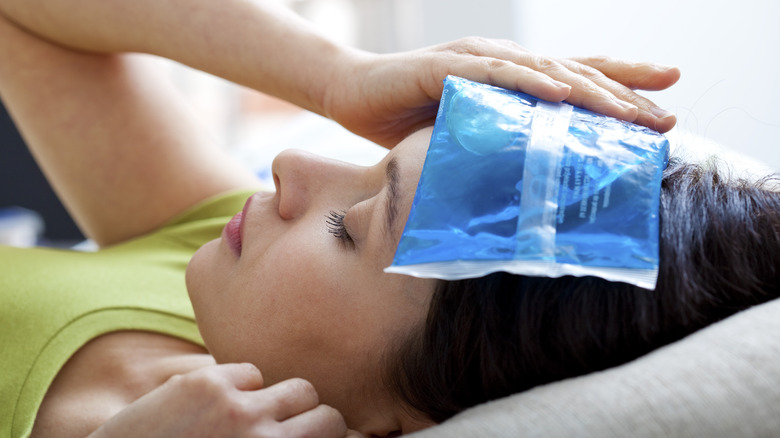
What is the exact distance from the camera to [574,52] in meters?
2.15

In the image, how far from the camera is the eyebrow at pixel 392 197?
29.6 inches

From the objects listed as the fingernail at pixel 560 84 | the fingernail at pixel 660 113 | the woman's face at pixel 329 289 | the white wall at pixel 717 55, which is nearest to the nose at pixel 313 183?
the woman's face at pixel 329 289

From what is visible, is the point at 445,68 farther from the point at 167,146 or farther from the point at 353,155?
the point at 353,155

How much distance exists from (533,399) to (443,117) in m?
0.31

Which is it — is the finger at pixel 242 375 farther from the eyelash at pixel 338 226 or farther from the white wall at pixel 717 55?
the white wall at pixel 717 55

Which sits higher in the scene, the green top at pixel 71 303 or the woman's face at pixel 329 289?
the woman's face at pixel 329 289

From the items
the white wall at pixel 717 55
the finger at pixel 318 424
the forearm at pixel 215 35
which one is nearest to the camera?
the finger at pixel 318 424

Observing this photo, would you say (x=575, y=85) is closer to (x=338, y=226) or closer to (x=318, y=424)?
(x=338, y=226)

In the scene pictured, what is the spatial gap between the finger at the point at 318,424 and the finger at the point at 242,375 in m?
0.05

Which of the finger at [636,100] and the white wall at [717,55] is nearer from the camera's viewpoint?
the finger at [636,100]

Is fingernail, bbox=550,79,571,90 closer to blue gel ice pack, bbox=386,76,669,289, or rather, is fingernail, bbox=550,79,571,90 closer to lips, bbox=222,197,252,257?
blue gel ice pack, bbox=386,76,669,289

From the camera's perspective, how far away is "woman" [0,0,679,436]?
0.76 meters

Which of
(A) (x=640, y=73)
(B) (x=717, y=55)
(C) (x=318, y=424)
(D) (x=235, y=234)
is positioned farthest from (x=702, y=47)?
(C) (x=318, y=424)

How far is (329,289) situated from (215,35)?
56 cm
